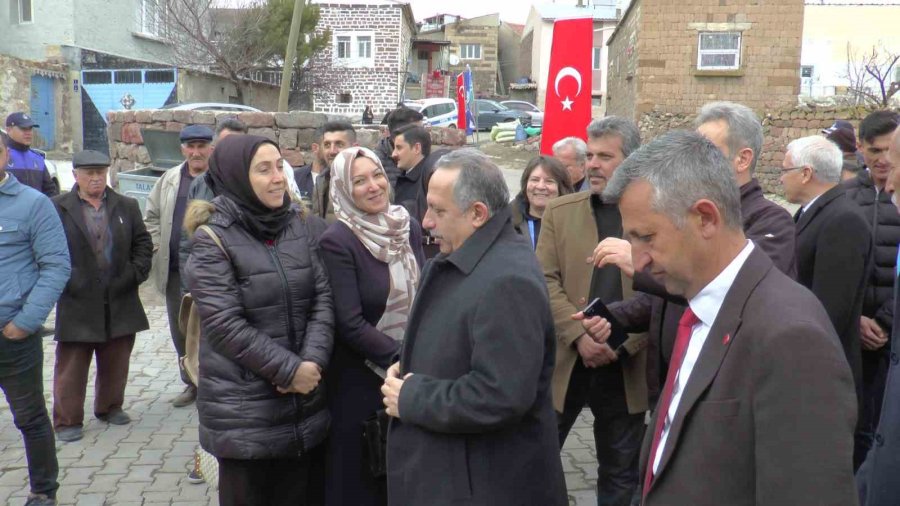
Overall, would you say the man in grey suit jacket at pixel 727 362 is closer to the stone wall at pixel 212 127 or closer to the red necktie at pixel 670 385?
the red necktie at pixel 670 385

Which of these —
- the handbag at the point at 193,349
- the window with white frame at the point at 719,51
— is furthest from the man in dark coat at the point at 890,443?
the window with white frame at the point at 719,51

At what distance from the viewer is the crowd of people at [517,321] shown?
1590 mm

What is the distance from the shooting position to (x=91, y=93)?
23766 mm

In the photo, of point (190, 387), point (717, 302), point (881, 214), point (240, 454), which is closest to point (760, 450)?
point (717, 302)

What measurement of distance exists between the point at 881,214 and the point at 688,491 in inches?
133

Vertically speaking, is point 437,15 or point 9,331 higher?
point 437,15

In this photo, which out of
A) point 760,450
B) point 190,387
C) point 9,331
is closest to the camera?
point 760,450

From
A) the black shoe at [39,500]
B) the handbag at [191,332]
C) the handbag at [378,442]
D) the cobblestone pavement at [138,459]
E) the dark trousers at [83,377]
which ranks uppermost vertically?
the handbag at [191,332]

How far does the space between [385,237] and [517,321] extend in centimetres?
123

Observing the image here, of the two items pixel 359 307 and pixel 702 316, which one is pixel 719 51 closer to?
pixel 359 307

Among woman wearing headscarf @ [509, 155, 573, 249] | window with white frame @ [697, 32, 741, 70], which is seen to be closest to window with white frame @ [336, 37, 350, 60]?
window with white frame @ [697, 32, 741, 70]

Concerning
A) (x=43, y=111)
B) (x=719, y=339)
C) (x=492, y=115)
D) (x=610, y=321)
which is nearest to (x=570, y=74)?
(x=610, y=321)

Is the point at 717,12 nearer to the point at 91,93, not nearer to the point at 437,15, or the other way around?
the point at 91,93

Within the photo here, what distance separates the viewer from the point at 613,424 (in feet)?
12.5
